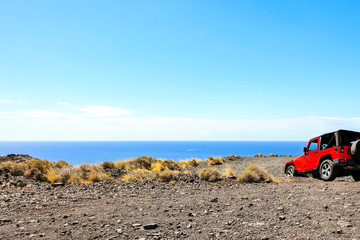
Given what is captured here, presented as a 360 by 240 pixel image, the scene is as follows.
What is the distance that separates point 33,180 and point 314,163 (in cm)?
1408

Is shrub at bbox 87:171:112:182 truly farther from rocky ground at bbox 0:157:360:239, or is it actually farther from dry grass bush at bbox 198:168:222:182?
dry grass bush at bbox 198:168:222:182

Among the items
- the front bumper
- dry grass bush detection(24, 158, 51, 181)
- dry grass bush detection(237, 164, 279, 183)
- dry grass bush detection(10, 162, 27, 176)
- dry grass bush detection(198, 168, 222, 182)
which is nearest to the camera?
the front bumper

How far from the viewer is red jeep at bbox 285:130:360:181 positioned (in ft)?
35.5

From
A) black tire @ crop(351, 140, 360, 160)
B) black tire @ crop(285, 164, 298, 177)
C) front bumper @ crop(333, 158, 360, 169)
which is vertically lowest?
black tire @ crop(285, 164, 298, 177)

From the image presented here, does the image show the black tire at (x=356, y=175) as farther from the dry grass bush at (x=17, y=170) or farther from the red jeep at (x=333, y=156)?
the dry grass bush at (x=17, y=170)

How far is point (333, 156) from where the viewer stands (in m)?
11.4

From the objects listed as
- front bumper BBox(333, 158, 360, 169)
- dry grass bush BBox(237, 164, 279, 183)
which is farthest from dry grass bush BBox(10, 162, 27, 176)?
front bumper BBox(333, 158, 360, 169)

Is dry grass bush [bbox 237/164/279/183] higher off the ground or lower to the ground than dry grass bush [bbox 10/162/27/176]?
lower

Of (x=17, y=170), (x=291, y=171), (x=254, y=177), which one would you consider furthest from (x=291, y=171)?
(x=17, y=170)

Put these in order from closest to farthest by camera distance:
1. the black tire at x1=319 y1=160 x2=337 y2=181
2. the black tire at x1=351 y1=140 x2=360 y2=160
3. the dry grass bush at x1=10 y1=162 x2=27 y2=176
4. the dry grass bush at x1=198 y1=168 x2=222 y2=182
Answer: the black tire at x1=351 y1=140 x2=360 y2=160
the black tire at x1=319 y1=160 x2=337 y2=181
the dry grass bush at x1=198 y1=168 x2=222 y2=182
the dry grass bush at x1=10 y1=162 x2=27 y2=176

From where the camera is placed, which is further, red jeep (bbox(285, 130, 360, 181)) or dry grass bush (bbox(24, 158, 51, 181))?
dry grass bush (bbox(24, 158, 51, 181))

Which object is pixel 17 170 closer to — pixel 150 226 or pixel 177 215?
pixel 177 215

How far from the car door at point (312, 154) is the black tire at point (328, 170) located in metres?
0.59

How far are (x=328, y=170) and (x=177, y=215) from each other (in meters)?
9.12
